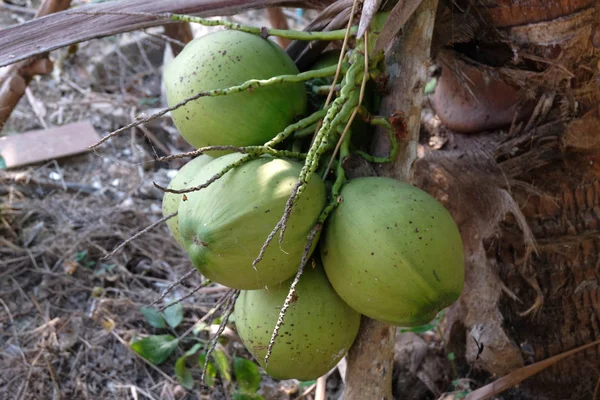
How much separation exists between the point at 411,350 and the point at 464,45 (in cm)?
105

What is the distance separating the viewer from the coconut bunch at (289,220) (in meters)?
1.08

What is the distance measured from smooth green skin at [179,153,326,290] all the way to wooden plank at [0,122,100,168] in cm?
239

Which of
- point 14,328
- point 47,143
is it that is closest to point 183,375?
point 14,328

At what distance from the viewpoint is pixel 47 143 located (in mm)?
3352

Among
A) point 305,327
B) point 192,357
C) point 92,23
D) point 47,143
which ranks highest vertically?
point 92,23

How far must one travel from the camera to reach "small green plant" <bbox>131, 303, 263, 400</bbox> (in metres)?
1.95

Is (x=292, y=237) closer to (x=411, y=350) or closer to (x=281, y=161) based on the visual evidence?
(x=281, y=161)

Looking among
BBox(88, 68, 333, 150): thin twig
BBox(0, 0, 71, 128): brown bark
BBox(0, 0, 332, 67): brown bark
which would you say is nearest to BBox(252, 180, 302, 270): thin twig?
BBox(88, 68, 333, 150): thin twig

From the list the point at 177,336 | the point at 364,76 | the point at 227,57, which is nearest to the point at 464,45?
the point at 364,76

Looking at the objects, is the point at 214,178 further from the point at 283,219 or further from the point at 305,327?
the point at 305,327

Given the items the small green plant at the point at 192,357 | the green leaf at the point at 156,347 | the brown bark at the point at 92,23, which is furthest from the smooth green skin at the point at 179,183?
the green leaf at the point at 156,347

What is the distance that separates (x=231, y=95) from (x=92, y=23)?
0.43m

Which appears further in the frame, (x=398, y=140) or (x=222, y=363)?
(x=222, y=363)

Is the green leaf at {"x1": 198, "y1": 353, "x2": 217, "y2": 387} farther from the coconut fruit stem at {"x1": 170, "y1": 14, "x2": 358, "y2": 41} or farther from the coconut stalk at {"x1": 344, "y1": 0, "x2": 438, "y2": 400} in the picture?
the coconut fruit stem at {"x1": 170, "y1": 14, "x2": 358, "y2": 41}
